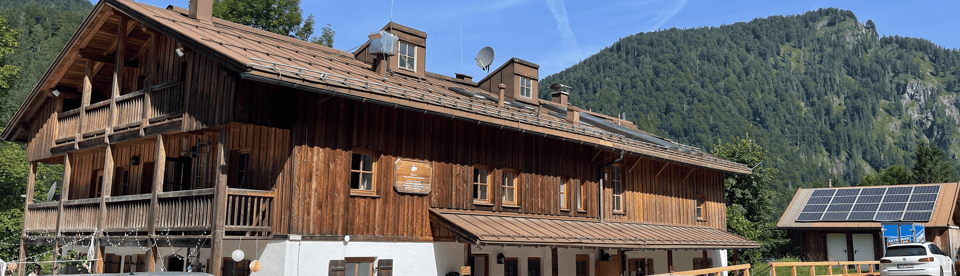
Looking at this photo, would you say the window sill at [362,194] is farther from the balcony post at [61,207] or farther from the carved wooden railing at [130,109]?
the balcony post at [61,207]

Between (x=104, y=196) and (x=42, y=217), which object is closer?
(x=104, y=196)

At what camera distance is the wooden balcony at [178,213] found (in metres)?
15.4

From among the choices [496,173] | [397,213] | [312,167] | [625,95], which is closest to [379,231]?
[397,213]

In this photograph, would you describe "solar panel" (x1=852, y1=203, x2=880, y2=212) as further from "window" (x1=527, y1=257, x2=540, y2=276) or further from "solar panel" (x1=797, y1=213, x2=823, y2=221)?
"window" (x1=527, y1=257, x2=540, y2=276)

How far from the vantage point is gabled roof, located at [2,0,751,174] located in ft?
49.3

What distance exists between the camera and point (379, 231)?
57.3ft

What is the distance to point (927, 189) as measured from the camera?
124ft

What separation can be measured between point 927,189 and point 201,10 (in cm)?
3531

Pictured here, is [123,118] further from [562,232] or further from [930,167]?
[930,167]

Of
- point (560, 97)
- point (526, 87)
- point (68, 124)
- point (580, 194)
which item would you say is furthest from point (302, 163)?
point (560, 97)

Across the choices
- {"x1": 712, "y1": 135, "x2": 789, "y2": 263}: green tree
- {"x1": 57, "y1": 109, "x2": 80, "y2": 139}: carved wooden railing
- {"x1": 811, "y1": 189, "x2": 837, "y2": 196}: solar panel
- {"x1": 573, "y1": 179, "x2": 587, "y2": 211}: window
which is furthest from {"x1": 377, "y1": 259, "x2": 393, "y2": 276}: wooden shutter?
{"x1": 712, "y1": 135, "x2": 789, "y2": 263}: green tree

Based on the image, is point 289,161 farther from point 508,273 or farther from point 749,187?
point 749,187

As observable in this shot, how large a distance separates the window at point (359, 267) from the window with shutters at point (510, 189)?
5143 millimetres

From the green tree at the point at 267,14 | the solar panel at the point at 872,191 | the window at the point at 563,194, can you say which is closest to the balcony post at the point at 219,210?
the window at the point at 563,194
